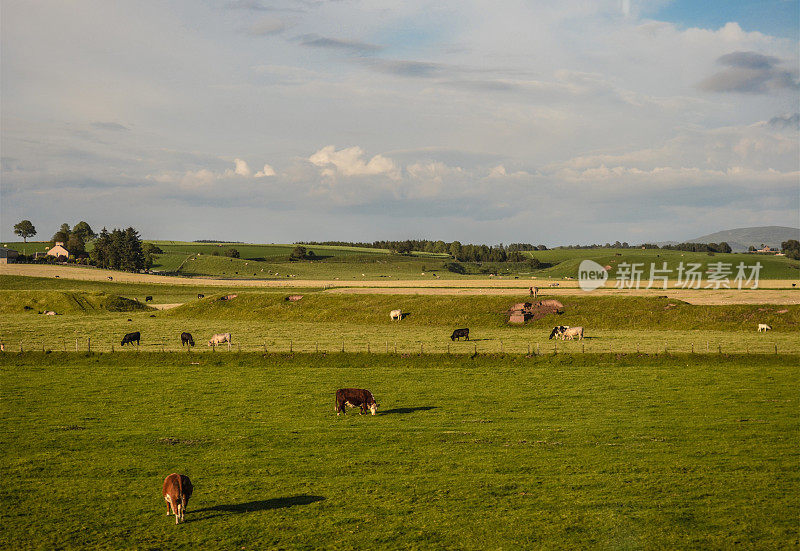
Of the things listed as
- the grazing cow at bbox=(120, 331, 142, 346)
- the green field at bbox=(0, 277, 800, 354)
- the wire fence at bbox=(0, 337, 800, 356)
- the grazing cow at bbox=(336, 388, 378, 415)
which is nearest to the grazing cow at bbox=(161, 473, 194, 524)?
the grazing cow at bbox=(336, 388, 378, 415)

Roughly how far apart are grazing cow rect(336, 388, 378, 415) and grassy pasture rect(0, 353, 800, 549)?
72 cm

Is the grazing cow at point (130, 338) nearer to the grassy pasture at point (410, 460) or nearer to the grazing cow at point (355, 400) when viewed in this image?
the grassy pasture at point (410, 460)

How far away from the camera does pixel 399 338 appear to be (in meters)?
64.4

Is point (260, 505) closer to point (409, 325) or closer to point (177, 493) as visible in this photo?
point (177, 493)

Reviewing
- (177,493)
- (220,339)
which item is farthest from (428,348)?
(177,493)

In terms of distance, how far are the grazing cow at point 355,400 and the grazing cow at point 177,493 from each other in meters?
14.3

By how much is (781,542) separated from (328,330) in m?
58.3

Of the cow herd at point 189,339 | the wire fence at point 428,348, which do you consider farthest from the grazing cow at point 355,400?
the cow herd at point 189,339

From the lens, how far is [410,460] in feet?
83.5

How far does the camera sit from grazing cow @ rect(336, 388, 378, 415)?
109ft

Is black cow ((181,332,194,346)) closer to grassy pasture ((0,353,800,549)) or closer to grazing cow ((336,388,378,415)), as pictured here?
grassy pasture ((0,353,800,549))

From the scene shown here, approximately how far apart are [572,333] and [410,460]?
143 ft

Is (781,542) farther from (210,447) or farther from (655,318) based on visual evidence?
(655,318)

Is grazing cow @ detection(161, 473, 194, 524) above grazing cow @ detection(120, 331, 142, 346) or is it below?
above
